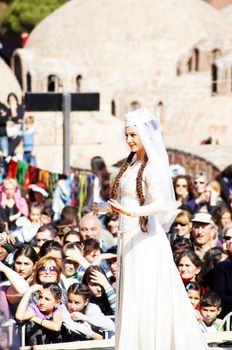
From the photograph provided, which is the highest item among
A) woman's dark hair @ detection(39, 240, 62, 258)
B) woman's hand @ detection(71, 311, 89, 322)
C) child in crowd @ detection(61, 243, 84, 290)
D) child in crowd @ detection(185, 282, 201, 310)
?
woman's dark hair @ detection(39, 240, 62, 258)

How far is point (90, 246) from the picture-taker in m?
13.3

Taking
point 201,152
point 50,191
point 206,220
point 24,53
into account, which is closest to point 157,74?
point 24,53

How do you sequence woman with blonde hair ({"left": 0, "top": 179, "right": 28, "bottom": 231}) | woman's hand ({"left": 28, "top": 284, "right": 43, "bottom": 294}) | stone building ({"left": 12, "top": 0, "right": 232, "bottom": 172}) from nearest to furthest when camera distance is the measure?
woman's hand ({"left": 28, "top": 284, "right": 43, "bottom": 294}) < woman with blonde hair ({"left": 0, "top": 179, "right": 28, "bottom": 231}) < stone building ({"left": 12, "top": 0, "right": 232, "bottom": 172})

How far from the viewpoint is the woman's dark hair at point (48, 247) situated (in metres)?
12.6

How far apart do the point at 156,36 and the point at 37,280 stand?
127 ft

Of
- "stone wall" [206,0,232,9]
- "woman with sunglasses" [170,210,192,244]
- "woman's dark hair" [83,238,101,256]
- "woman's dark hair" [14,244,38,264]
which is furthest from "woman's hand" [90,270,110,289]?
"stone wall" [206,0,232,9]

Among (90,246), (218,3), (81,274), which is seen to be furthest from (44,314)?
→ (218,3)

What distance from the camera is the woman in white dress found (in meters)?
10.2

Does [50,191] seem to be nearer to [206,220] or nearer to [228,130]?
[206,220]

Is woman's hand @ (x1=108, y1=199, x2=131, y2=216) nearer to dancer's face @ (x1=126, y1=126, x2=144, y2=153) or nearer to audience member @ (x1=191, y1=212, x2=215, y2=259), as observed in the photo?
dancer's face @ (x1=126, y1=126, x2=144, y2=153)

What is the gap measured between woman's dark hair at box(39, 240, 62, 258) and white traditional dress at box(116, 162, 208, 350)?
236cm

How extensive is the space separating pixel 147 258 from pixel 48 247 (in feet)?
8.47

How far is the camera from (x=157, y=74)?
5016 cm

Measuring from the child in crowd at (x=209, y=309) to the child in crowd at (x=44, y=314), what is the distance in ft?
4.38
